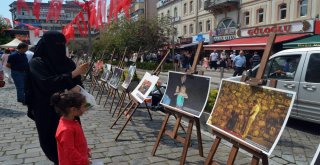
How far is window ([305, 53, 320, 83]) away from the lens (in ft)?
19.8

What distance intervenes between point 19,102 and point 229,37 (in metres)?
24.3

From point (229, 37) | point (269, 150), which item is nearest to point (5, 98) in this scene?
point (269, 150)

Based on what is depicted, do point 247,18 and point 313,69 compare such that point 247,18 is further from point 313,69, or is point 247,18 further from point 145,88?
point 145,88

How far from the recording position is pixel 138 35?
2733 cm

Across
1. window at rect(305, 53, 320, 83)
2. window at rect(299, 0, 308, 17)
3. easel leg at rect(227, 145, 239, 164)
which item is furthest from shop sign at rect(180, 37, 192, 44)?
easel leg at rect(227, 145, 239, 164)

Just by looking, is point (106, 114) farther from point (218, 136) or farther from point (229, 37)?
point (229, 37)

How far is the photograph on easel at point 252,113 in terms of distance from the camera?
2.76 metres

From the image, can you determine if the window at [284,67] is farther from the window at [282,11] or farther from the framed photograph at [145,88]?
the window at [282,11]

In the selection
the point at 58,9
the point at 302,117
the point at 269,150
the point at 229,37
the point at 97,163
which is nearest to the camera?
the point at 269,150

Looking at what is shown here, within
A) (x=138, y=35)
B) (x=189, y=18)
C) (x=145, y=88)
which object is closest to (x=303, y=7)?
(x=138, y=35)

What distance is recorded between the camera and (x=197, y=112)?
4109 millimetres

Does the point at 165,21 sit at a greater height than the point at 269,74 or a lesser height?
greater

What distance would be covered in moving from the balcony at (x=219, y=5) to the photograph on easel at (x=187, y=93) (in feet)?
90.8

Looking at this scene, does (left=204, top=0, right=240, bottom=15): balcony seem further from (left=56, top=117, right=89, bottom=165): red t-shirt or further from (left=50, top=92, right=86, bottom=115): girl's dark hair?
(left=56, top=117, right=89, bottom=165): red t-shirt
